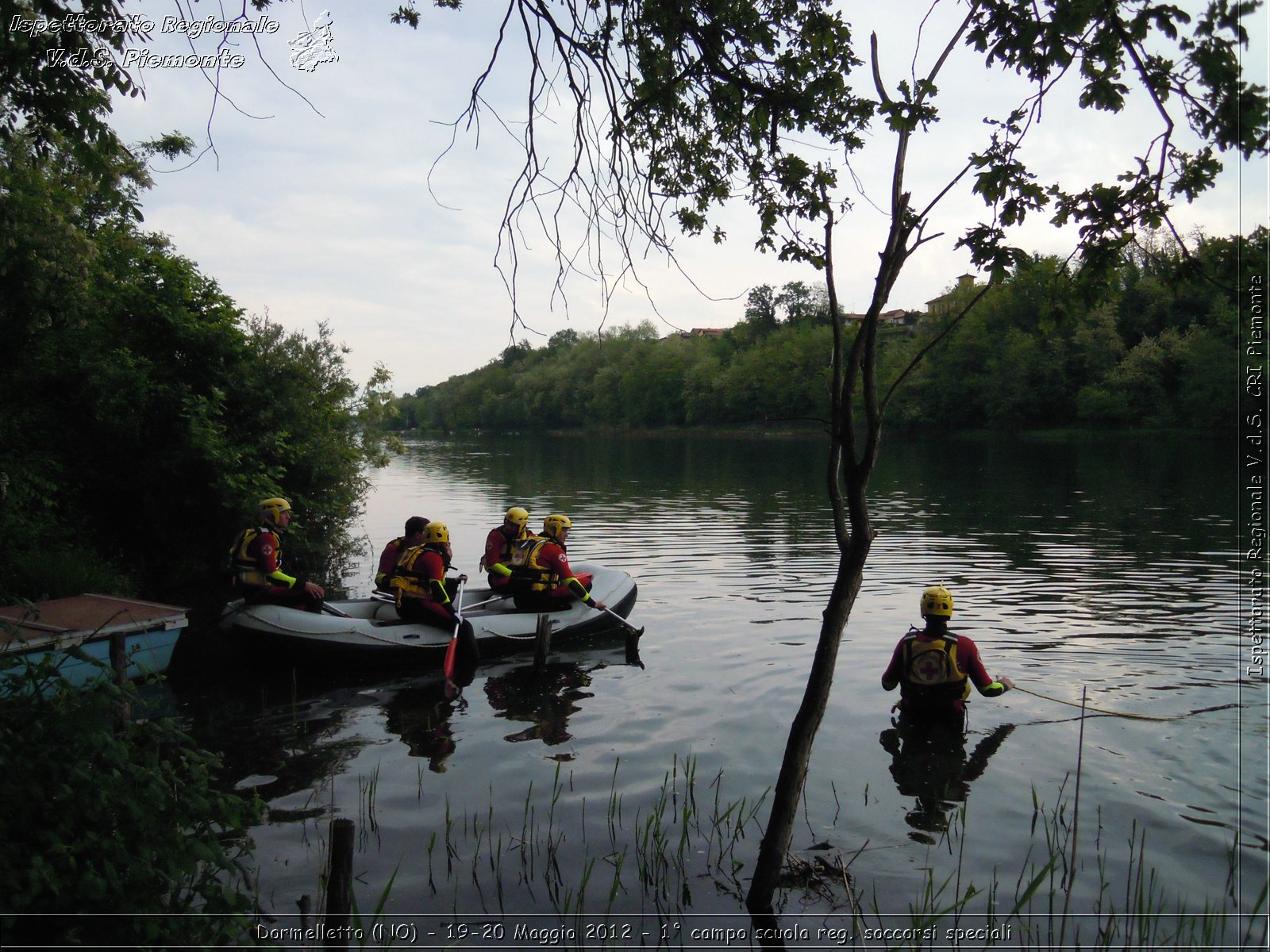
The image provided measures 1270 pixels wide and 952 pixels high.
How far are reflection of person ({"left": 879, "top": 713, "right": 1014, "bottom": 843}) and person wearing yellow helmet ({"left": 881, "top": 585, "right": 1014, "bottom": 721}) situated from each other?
0.18 meters

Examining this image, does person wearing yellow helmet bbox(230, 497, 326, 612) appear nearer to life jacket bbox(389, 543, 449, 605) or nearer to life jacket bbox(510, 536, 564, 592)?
life jacket bbox(389, 543, 449, 605)

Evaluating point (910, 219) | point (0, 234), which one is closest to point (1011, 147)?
point (910, 219)

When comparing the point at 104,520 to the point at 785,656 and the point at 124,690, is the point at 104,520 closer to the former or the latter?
the point at 785,656

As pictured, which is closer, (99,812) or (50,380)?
(99,812)

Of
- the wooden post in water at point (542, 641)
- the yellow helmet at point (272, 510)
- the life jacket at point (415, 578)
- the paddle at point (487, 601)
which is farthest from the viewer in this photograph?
the paddle at point (487, 601)

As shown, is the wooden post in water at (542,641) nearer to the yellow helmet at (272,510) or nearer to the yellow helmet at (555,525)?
the yellow helmet at (555,525)

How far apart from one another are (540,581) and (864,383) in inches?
287

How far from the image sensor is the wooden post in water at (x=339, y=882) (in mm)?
3342

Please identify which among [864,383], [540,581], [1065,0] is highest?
[1065,0]

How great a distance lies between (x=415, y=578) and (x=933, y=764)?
557 centimetres

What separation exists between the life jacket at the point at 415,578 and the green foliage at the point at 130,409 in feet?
13.2

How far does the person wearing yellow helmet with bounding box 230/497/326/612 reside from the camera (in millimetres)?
9547

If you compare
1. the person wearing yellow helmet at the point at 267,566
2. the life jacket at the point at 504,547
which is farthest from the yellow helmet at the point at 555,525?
the person wearing yellow helmet at the point at 267,566

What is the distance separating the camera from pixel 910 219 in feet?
13.4
